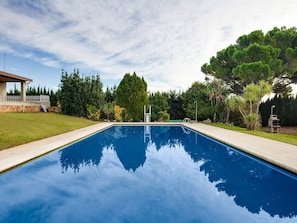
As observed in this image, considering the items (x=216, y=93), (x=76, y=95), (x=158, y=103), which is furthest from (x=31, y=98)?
(x=216, y=93)

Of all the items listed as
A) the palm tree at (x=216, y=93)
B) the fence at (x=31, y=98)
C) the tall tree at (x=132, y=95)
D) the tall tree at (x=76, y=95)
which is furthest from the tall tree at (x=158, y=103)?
the fence at (x=31, y=98)

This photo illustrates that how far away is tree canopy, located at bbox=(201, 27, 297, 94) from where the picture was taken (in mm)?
18531

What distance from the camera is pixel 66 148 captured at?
9164mm

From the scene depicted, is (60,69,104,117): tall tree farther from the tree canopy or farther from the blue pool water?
the blue pool water

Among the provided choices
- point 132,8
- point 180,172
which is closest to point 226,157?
point 180,172

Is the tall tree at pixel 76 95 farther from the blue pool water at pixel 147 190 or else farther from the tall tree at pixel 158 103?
the blue pool water at pixel 147 190

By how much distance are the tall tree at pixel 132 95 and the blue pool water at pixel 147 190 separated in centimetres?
1545

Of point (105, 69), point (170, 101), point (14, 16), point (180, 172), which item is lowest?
point (180, 172)

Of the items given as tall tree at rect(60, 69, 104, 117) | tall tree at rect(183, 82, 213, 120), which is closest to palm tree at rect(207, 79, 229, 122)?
tall tree at rect(183, 82, 213, 120)

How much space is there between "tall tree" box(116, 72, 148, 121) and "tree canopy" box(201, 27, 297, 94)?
313 inches

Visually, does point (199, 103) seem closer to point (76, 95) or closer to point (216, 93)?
point (216, 93)

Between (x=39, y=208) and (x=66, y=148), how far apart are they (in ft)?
17.6

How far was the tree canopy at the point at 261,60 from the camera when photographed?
18.5 metres

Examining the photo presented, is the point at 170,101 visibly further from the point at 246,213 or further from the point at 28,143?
the point at 246,213
